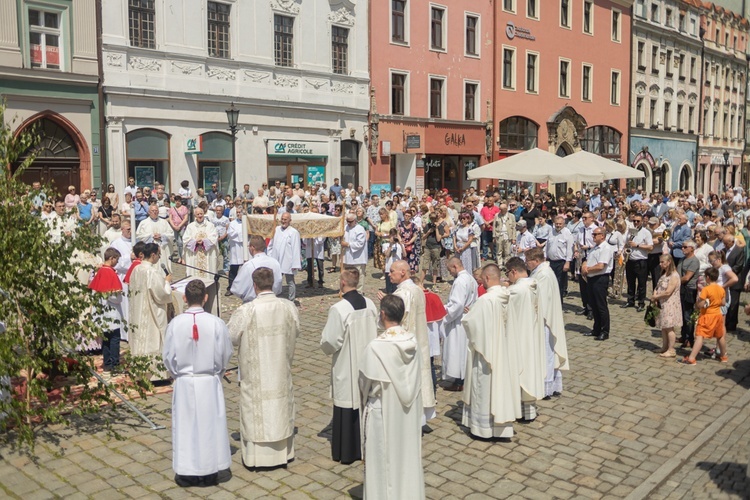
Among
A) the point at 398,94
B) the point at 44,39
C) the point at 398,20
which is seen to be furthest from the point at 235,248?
the point at 398,20

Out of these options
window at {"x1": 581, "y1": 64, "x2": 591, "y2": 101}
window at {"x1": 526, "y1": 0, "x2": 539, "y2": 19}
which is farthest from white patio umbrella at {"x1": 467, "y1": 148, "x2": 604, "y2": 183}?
window at {"x1": 581, "y1": 64, "x2": 591, "y2": 101}

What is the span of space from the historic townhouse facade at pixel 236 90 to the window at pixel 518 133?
31.0ft

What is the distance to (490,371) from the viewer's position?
7.88 meters

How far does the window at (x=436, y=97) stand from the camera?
34.1 m

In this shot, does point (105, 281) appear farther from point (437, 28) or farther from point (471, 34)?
point (471, 34)

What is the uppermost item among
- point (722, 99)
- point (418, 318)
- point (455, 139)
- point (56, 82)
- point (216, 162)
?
point (722, 99)

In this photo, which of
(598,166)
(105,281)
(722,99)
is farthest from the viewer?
(722,99)

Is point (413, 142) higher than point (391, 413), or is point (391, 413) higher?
point (413, 142)

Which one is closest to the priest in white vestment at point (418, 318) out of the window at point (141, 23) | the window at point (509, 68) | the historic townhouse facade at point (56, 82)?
the historic townhouse facade at point (56, 82)

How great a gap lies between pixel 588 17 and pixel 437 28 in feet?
44.1

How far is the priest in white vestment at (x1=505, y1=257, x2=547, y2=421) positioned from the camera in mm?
8328

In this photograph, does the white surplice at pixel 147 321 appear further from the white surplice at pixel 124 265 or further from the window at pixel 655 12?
the window at pixel 655 12

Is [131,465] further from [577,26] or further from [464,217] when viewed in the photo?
[577,26]

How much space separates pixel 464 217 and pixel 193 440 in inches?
414
